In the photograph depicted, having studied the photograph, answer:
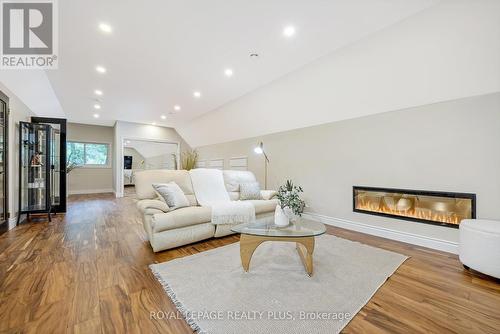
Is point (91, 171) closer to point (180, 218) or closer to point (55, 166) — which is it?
point (55, 166)

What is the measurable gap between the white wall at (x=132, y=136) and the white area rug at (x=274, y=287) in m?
5.92

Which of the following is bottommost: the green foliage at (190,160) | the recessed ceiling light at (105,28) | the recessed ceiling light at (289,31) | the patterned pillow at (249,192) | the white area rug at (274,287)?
the white area rug at (274,287)

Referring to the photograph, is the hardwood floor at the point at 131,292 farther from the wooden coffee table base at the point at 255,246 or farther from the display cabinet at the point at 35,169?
the display cabinet at the point at 35,169

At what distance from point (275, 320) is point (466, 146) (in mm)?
2762

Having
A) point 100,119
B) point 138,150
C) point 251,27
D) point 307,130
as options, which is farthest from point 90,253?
point 138,150

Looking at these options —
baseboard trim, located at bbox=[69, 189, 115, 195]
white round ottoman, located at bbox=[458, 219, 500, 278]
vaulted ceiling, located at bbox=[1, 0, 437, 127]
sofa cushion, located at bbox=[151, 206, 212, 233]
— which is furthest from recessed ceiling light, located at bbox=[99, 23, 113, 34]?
baseboard trim, located at bbox=[69, 189, 115, 195]

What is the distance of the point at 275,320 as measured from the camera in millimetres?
1352

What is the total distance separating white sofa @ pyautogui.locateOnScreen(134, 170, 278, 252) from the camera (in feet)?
7.89

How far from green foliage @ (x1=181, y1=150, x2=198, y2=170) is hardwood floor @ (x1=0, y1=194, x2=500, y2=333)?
4.63 meters

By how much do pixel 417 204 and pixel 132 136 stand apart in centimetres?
782

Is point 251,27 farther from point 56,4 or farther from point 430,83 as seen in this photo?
point 430,83

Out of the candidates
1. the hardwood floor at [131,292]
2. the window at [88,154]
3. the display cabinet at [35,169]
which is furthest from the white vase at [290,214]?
the window at [88,154]

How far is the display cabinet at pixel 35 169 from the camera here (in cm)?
364

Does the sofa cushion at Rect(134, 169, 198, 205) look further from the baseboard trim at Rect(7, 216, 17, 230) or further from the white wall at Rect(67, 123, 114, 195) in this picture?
the white wall at Rect(67, 123, 114, 195)
